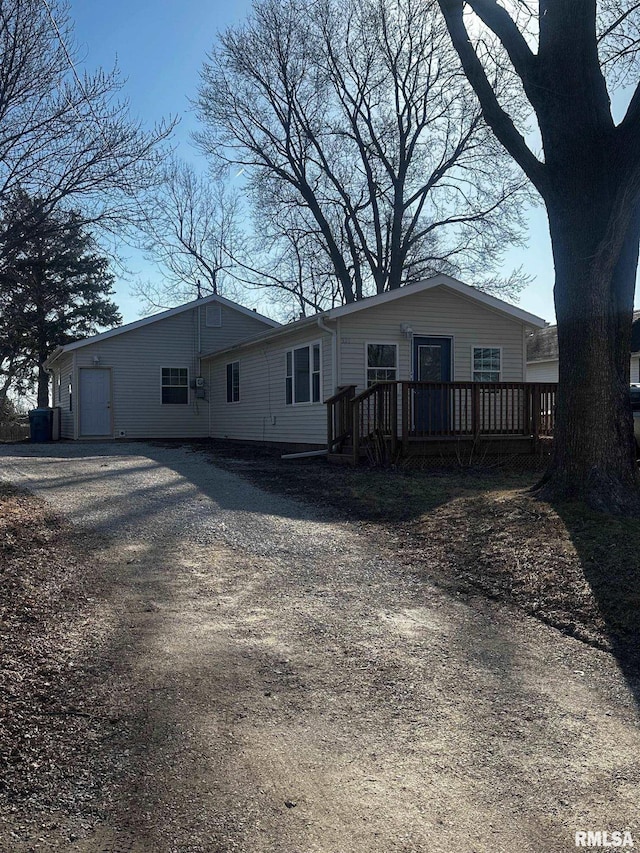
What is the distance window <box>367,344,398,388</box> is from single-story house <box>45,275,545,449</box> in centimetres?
2

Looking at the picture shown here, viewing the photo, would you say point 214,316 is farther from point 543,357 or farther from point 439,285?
point 543,357

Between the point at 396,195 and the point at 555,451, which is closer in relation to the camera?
the point at 555,451

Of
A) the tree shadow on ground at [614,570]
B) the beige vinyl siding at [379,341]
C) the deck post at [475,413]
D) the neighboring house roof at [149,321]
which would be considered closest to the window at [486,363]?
the beige vinyl siding at [379,341]

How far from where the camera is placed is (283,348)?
53.6 ft

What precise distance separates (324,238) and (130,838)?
2814 centimetres

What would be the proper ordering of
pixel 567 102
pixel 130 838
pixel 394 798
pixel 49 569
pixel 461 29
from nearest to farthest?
1. pixel 130 838
2. pixel 394 798
3. pixel 49 569
4. pixel 567 102
5. pixel 461 29

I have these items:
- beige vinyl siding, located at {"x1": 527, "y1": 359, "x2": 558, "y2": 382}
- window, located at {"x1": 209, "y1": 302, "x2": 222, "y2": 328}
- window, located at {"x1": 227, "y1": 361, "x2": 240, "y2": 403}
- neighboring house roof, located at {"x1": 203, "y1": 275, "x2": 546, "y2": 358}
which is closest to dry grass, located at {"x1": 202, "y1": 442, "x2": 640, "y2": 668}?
neighboring house roof, located at {"x1": 203, "y1": 275, "x2": 546, "y2": 358}

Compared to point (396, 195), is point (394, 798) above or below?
below

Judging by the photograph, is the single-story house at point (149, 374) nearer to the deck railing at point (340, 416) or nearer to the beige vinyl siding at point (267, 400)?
the beige vinyl siding at point (267, 400)

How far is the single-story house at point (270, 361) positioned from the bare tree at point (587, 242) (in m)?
6.36

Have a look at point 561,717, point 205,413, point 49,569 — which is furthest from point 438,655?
point 205,413

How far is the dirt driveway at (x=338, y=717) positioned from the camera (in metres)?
2.34

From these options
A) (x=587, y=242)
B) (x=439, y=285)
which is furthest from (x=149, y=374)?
(x=587, y=242)

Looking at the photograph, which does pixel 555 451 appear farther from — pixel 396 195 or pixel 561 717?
pixel 396 195
